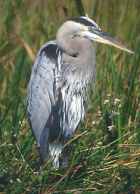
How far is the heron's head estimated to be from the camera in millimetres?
4332

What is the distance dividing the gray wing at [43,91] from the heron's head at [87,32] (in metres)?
0.16

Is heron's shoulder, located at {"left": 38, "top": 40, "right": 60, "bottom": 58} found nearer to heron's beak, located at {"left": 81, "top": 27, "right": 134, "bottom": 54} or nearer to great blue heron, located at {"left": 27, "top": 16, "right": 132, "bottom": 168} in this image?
great blue heron, located at {"left": 27, "top": 16, "right": 132, "bottom": 168}

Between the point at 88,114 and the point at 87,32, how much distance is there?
0.91 meters

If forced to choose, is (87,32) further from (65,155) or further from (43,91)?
(65,155)

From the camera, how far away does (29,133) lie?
15.8ft

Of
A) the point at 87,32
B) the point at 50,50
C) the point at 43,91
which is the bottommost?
the point at 43,91

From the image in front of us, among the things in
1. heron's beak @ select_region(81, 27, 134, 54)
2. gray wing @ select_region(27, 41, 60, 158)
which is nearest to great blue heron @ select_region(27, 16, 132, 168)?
gray wing @ select_region(27, 41, 60, 158)

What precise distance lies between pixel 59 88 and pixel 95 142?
15.4 inches

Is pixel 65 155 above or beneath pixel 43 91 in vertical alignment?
beneath

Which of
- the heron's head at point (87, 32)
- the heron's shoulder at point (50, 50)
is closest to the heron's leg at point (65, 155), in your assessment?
the heron's shoulder at point (50, 50)

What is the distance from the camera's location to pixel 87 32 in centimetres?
440

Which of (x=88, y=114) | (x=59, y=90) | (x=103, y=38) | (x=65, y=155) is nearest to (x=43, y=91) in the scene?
(x=59, y=90)

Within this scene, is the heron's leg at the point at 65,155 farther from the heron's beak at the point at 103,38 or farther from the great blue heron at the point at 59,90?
the heron's beak at the point at 103,38

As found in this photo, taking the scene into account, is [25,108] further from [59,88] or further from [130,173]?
[130,173]
